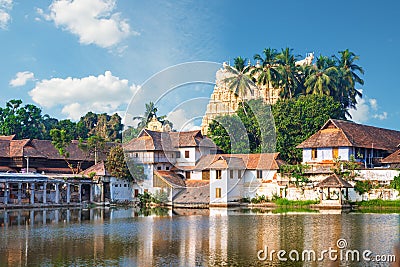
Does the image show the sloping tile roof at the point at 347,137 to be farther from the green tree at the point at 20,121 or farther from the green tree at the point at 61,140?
the green tree at the point at 20,121

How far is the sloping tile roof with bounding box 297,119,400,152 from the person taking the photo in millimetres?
43312

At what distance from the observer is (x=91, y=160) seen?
5634 cm

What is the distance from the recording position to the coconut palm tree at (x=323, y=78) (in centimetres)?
5434

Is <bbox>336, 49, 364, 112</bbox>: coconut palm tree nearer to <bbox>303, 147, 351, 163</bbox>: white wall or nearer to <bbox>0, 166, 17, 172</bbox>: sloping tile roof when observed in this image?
<bbox>303, 147, 351, 163</bbox>: white wall

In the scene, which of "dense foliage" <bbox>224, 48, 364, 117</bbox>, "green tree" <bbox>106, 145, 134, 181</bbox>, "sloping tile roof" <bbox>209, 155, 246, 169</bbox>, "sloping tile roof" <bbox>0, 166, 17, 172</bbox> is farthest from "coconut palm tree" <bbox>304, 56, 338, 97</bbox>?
"sloping tile roof" <bbox>0, 166, 17, 172</bbox>

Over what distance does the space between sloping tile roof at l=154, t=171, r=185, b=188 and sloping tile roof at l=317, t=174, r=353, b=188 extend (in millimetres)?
13185

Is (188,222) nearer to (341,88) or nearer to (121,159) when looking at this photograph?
(121,159)

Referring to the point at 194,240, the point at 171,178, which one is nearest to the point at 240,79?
the point at 171,178

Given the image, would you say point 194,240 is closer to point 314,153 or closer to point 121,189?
point 314,153

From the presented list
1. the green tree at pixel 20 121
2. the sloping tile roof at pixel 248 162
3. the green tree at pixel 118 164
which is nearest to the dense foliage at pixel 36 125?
the green tree at pixel 20 121

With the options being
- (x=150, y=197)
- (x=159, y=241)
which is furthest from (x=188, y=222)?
(x=150, y=197)

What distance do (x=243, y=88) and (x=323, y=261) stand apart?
41295 millimetres

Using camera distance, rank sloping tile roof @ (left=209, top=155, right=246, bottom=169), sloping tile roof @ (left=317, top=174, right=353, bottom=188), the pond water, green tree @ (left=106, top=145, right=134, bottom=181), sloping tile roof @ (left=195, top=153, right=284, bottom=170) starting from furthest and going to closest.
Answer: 1. green tree @ (left=106, top=145, right=134, bottom=181)
2. sloping tile roof @ (left=195, top=153, right=284, bottom=170)
3. sloping tile roof @ (left=209, top=155, right=246, bottom=169)
4. sloping tile roof @ (left=317, top=174, right=353, bottom=188)
5. the pond water

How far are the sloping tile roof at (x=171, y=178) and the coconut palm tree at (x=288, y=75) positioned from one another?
1638 cm
